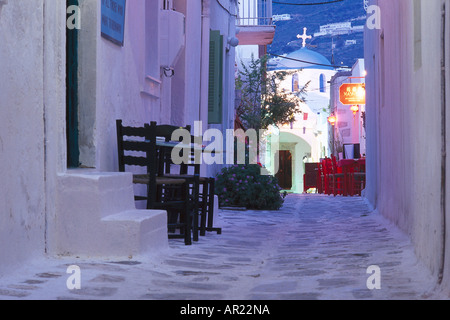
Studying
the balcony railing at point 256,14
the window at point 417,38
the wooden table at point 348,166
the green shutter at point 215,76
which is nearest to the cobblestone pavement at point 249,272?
the window at point 417,38

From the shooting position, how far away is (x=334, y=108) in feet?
134

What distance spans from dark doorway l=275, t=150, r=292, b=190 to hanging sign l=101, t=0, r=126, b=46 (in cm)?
3528

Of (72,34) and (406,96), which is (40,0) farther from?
(406,96)

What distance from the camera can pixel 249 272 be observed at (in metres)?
4.96

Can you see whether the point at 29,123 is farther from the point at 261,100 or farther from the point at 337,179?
the point at 261,100

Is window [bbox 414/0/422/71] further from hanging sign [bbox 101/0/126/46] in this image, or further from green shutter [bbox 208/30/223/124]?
green shutter [bbox 208/30/223/124]

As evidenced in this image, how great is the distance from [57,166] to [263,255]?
1.99m

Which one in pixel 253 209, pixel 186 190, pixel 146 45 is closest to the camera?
pixel 186 190

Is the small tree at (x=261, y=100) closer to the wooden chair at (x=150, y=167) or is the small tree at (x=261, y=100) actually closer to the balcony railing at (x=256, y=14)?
the balcony railing at (x=256, y=14)

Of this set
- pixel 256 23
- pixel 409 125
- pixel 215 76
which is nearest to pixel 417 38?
pixel 409 125

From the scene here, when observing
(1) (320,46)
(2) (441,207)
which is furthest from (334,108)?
(1) (320,46)

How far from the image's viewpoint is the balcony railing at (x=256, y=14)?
703 inches

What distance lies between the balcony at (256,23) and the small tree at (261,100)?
7.87 ft

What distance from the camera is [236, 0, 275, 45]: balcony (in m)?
17.7
